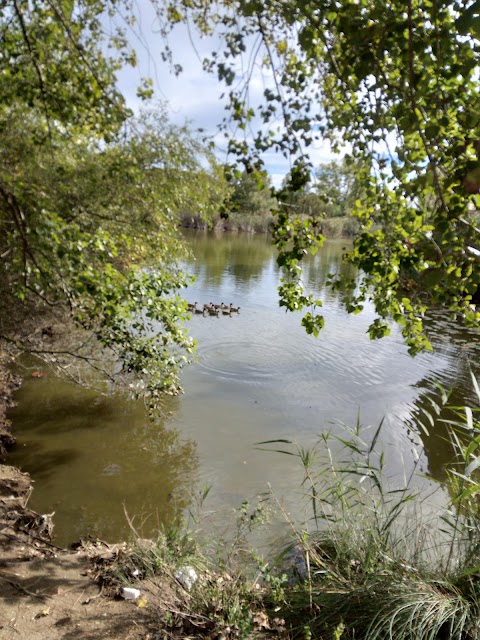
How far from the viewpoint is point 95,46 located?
436 cm

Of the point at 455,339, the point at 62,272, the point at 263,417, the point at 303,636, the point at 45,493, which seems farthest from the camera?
the point at 455,339

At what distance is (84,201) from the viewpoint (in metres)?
6.49

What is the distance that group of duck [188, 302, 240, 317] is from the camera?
46.8ft

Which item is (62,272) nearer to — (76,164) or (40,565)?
(40,565)

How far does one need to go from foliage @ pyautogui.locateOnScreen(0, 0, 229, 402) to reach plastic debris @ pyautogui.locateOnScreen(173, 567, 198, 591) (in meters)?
2.30

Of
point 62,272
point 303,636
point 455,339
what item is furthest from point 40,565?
point 455,339

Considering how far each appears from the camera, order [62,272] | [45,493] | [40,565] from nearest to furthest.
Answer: [40,565], [62,272], [45,493]

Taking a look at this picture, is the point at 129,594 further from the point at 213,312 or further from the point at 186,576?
the point at 213,312

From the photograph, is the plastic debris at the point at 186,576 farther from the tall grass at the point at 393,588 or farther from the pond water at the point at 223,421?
the pond water at the point at 223,421

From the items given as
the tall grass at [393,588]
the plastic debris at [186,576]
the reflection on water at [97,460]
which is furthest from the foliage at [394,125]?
the reflection on water at [97,460]

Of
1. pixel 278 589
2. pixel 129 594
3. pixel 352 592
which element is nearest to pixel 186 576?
pixel 129 594

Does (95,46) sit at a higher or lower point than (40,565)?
higher

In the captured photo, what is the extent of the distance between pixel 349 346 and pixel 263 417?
17.9 feet

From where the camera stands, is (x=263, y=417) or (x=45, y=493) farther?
(x=263, y=417)
